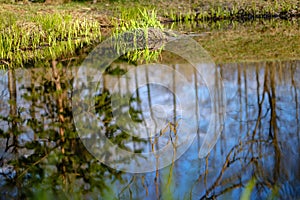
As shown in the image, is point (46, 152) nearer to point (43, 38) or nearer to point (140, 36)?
point (140, 36)

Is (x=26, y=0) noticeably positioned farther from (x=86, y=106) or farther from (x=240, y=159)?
(x=240, y=159)

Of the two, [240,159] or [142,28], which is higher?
[142,28]

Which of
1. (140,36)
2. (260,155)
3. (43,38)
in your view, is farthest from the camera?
(43,38)

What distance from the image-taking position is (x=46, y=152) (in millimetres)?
3006

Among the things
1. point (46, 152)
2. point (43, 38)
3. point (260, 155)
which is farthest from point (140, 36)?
point (260, 155)

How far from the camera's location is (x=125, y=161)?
2740 millimetres

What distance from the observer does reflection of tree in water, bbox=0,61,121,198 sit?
2451 millimetres

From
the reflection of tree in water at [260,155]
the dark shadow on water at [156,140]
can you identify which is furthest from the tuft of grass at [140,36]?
the reflection of tree in water at [260,155]

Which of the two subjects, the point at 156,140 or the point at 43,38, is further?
the point at 43,38

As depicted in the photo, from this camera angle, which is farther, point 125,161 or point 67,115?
point 67,115

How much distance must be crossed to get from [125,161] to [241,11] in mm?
8564

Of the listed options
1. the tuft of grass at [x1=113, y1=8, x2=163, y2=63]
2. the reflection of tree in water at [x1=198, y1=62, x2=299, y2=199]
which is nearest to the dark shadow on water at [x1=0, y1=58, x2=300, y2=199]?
the reflection of tree in water at [x1=198, y1=62, x2=299, y2=199]


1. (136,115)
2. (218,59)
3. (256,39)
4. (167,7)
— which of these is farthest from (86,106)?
(167,7)

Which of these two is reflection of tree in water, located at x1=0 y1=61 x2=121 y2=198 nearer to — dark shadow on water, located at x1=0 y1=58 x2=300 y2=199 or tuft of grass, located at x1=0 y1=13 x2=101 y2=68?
dark shadow on water, located at x1=0 y1=58 x2=300 y2=199
